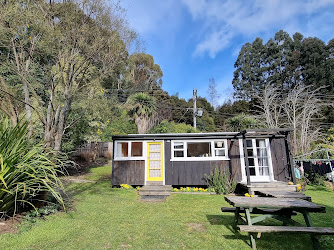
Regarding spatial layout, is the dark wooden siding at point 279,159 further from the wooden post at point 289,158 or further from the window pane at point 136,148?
the window pane at point 136,148

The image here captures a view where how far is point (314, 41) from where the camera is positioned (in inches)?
1107

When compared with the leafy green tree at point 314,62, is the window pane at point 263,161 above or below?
below

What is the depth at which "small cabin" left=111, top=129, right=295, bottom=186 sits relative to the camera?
8.24m

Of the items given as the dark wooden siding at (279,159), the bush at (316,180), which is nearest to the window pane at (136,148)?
the dark wooden siding at (279,159)

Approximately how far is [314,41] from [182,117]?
78.8 feet

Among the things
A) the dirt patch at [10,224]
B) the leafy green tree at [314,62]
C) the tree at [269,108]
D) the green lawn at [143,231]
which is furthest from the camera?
the leafy green tree at [314,62]

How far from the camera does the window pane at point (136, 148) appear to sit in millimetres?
8797

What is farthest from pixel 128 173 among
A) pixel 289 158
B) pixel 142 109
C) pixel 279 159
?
pixel 142 109

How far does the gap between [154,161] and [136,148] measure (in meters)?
1.11

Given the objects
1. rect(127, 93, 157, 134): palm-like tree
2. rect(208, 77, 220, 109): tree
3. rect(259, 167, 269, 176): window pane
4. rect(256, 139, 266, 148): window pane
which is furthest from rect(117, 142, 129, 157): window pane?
rect(208, 77, 220, 109): tree

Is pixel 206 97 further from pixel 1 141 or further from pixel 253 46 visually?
pixel 1 141

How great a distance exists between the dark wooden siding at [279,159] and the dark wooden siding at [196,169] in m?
1.68

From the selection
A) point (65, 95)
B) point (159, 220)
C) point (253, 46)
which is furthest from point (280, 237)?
point (253, 46)

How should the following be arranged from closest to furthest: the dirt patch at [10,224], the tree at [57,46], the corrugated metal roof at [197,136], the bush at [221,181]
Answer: the dirt patch at [10,224] → the tree at [57,46] → the bush at [221,181] → the corrugated metal roof at [197,136]
